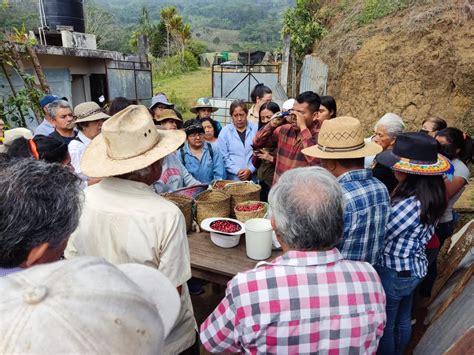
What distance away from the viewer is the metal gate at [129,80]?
10430 mm

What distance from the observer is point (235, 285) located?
50.9 inches

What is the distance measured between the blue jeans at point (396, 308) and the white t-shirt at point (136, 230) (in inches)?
Answer: 58.5

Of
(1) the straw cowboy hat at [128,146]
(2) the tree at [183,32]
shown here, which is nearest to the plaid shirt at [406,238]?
(1) the straw cowboy hat at [128,146]

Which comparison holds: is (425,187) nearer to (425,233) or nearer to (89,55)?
(425,233)

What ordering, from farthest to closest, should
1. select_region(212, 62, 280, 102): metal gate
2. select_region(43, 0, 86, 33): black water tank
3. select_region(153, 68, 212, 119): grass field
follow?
select_region(153, 68, 212, 119): grass field
select_region(212, 62, 280, 102): metal gate
select_region(43, 0, 86, 33): black water tank

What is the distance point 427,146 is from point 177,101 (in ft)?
61.4

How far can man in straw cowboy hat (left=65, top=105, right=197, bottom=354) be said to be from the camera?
173cm

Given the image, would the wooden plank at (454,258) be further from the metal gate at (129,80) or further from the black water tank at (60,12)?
the black water tank at (60,12)

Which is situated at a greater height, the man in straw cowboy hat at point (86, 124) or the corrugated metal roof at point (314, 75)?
the corrugated metal roof at point (314, 75)

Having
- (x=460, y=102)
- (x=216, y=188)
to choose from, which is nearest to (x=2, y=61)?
(x=216, y=188)

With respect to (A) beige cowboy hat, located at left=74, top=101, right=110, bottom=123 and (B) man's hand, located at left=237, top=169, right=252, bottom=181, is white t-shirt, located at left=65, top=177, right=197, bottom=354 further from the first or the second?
(B) man's hand, located at left=237, top=169, right=252, bottom=181

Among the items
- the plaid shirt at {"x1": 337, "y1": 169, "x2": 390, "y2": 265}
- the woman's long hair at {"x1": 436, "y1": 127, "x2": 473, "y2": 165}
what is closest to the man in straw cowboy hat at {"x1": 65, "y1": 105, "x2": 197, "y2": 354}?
the plaid shirt at {"x1": 337, "y1": 169, "x2": 390, "y2": 265}

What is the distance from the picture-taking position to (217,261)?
246cm

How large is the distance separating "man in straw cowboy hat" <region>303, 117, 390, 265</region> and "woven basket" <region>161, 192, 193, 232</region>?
1.09 metres
